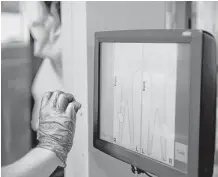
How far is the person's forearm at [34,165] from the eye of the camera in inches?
36.7

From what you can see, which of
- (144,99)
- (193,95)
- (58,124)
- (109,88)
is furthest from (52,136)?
(193,95)

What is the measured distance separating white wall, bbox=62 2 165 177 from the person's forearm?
180 millimetres

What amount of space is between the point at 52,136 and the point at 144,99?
334mm

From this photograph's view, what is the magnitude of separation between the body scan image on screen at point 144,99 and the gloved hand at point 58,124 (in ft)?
0.33

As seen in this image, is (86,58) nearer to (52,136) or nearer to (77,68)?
(77,68)

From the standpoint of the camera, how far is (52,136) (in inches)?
40.2

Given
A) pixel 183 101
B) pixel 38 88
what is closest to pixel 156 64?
pixel 183 101

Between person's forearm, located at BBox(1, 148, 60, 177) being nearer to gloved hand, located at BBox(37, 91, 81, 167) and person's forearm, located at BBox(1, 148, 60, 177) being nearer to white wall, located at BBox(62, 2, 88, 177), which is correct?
gloved hand, located at BBox(37, 91, 81, 167)

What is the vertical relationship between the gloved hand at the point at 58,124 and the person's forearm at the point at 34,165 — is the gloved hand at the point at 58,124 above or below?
above

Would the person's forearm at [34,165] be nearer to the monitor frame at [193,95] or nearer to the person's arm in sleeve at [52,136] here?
the person's arm in sleeve at [52,136]

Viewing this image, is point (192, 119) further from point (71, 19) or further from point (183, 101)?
point (71, 19)

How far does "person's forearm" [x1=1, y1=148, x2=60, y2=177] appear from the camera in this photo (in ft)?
3.06

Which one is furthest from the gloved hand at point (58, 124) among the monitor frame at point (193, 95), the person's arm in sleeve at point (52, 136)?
the monitor frame at point (193, 95)

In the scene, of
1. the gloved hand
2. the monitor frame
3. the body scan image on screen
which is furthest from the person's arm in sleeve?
the monitor frame
